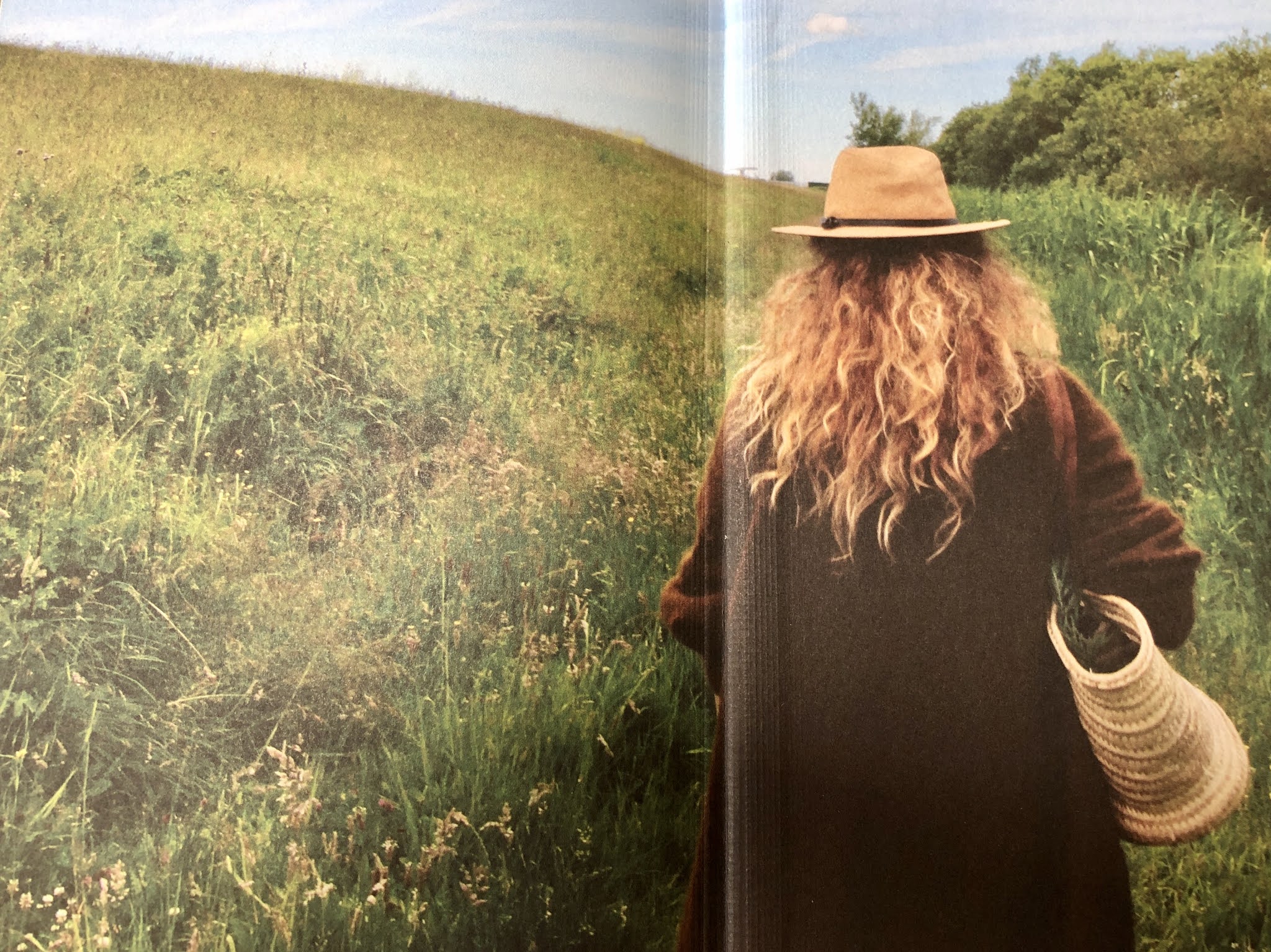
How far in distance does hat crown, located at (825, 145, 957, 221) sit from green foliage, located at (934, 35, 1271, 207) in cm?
5

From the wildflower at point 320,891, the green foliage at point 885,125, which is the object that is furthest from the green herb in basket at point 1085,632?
the wildflower at point 320,891

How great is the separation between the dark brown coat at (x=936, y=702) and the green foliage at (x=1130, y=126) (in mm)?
444

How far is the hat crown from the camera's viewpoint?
232 centimetres

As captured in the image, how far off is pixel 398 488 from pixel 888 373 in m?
1.08

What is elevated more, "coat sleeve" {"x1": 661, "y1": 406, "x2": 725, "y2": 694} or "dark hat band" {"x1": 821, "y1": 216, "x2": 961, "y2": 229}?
"dark hat band" {"x1": 821, "y1": 216, "x2": 961, "y2": 229}

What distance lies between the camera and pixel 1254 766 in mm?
2080

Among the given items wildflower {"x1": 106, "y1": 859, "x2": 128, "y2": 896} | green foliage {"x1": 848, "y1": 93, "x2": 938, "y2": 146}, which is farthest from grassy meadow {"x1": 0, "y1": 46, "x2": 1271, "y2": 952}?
green foliage {"x1": 848, "y1": 93, "x2": 938, "y2": 146}

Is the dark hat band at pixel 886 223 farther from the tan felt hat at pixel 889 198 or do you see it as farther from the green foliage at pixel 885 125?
the green foliage at pixel 885 125

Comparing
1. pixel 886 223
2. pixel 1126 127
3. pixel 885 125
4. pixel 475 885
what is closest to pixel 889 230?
pixel 886 223

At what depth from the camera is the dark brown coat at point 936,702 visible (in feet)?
7.25

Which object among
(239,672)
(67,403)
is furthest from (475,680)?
(67,403)

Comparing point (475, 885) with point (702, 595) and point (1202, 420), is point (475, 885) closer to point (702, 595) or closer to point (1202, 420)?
point (702, 595)

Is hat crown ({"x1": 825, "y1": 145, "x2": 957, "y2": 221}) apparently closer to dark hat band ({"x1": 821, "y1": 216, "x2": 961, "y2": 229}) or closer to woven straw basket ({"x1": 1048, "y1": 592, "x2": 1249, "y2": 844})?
dark hat band ({"x1": 821, "y1": 216, "x2": 961, "y2": 229})

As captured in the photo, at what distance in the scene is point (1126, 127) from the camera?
2.14 meters
